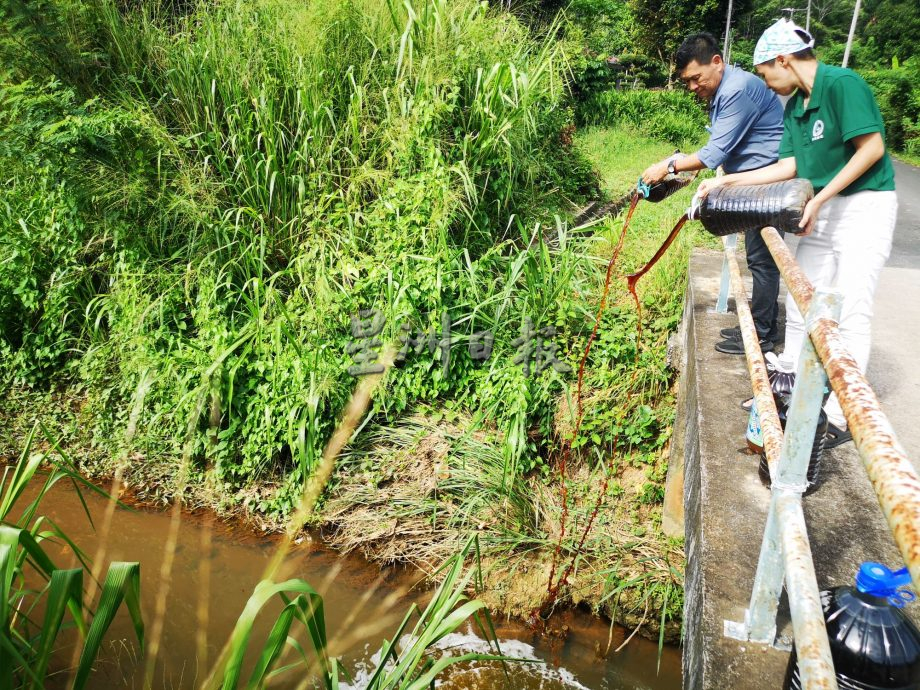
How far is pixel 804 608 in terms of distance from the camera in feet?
3.60

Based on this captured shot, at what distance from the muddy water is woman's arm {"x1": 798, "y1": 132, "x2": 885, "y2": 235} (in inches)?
83.7

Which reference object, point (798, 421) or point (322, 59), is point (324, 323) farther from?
point (798, 421)

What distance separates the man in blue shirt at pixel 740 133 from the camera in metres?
3.22

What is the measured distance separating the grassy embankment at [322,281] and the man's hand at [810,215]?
148 cm

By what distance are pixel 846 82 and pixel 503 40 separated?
3.40 metres

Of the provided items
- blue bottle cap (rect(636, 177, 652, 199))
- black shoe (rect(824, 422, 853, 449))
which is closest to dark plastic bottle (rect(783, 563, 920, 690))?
black shoe (rect(824, 422, 853, 449))

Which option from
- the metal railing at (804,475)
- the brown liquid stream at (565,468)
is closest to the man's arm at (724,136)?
the brown liquid stream at (565,468)

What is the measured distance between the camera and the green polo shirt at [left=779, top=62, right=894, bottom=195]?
7.92ft

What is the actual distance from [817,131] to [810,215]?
0.35 metres

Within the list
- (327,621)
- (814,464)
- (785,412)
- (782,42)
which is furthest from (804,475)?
(327,621)

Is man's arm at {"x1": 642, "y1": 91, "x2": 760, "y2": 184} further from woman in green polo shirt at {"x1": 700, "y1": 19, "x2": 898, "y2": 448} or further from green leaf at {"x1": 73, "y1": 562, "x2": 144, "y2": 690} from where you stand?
green leaf at {"x1": 73, "y1": 562, "x2": 144, "y2": 690}

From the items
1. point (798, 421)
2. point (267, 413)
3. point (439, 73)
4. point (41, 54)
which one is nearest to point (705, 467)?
point (798, 421)

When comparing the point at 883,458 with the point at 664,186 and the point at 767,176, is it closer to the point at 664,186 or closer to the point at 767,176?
the point at 767,176

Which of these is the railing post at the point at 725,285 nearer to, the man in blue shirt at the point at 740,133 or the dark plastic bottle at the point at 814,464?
the man in blue shirt at the point at 740,133
